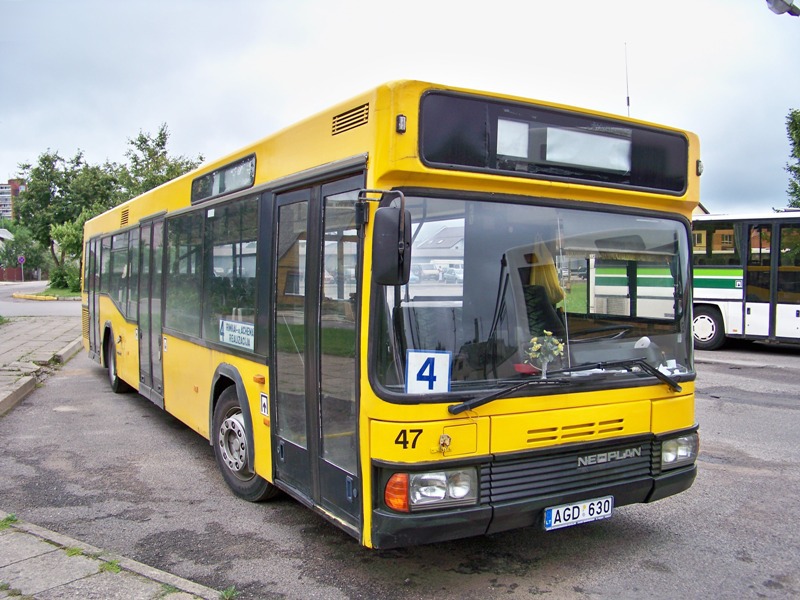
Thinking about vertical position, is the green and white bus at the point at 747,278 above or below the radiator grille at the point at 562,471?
above

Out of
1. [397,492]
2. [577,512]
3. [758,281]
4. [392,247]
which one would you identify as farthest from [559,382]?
[758,281]

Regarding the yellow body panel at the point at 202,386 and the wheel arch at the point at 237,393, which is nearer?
the yellow body panel at the point at 202,386

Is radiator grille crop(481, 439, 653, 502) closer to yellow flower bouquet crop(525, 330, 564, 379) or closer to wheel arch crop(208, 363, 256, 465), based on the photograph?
yellow flower bouquet crop(525, 330, 564, 379)

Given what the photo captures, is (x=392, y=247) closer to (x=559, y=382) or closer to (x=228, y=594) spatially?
(x=559, y=382)

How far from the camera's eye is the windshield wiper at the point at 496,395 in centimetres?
352

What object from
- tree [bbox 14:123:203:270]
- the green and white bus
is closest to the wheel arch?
the green and white bus

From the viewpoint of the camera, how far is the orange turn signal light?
11.5 feet

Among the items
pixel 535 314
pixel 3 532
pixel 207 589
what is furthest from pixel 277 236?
pixel 3 532

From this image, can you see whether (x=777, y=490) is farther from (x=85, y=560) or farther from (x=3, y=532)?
(x=3, y=532)

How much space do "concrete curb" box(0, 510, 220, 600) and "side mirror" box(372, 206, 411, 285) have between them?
1.94 meters

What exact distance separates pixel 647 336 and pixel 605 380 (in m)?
0.56

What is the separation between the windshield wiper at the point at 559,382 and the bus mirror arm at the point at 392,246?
713mm

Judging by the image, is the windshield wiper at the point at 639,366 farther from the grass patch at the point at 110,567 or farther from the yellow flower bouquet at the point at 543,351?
the grass patch at the point at 110,567

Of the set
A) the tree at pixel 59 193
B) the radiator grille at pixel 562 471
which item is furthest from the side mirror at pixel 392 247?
the tree at pixel 59 193
